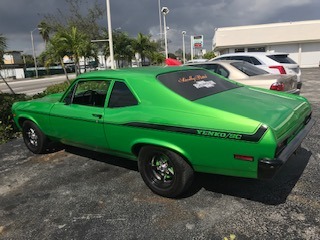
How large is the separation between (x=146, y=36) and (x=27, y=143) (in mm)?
33348

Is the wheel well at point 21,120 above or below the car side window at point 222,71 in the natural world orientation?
below

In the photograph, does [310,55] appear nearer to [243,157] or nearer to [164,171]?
[164,171]

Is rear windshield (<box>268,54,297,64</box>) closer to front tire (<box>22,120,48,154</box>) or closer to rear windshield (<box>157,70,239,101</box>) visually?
rear windshield (<box>157,70,239,101</box>)

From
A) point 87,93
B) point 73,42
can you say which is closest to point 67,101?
point 87,93

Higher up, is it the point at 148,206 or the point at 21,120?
the point at 21,120

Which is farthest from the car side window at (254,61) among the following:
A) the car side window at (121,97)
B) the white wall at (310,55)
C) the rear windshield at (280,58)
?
the white wall at (310,55)

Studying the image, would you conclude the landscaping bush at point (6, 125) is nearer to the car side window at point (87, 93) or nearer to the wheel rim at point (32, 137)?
the wheel rim at point (32, 137)

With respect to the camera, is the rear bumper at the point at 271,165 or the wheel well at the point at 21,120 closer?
the rear bumper at the point at 271,165

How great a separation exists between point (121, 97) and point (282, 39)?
34858 millimetres

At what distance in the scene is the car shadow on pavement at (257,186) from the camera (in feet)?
11.5

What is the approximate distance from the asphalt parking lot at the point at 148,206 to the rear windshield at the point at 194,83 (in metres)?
1.21

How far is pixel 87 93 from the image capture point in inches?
185

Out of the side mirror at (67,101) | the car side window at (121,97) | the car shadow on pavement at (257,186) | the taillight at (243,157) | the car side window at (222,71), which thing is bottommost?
the car shadow on pavement at (257,186)

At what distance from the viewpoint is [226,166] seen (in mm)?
3057
